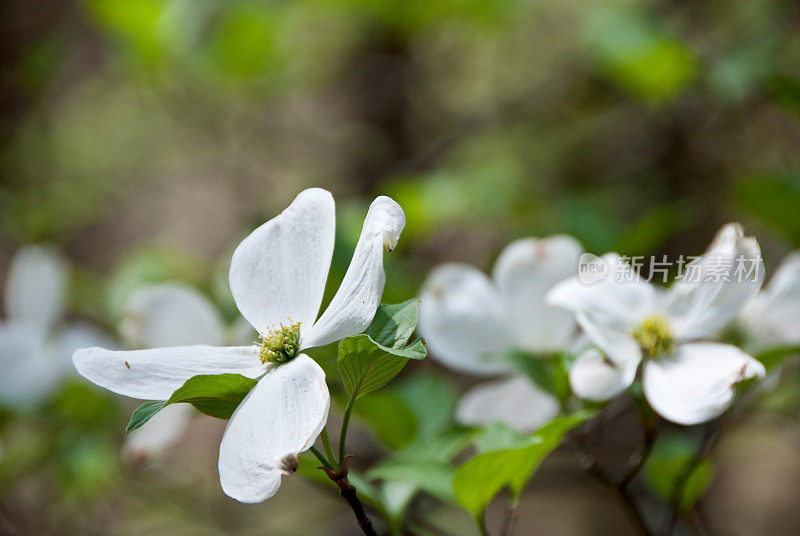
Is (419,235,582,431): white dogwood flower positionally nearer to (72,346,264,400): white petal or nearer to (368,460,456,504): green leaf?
(368,460,456,504): green leaf

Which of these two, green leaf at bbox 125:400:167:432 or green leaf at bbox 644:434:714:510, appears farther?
green leaf at bbox 644:434:714:510

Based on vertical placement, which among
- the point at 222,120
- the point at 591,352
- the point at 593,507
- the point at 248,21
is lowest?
the point at 593,507

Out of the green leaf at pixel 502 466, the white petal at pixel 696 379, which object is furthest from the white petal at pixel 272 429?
the white petal at pixel 696 379

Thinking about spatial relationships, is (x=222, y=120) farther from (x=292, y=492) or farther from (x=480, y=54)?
(x=292, y=492)

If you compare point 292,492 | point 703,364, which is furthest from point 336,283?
point 292,492

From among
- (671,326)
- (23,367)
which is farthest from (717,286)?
(23,367)

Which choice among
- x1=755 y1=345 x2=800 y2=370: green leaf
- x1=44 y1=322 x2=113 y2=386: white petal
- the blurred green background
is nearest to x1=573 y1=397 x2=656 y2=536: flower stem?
x1=755 y1=345 x2=800 y2=370: green leaf

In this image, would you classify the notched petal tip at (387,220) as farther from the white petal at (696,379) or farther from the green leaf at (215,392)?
the white petal at (696,379)
